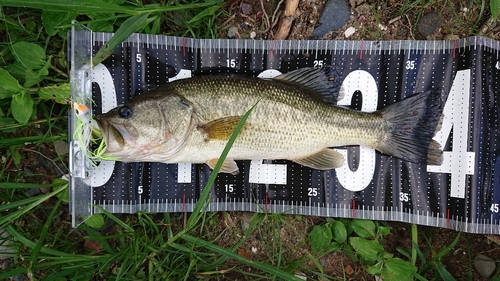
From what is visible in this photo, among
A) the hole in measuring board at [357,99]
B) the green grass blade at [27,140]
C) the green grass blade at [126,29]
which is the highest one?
the green grass blade at [126,29]

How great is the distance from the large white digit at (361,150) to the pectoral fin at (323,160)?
16 cm

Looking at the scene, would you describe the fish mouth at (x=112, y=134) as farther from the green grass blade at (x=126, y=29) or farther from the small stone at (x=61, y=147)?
the small stone at (x=61, y=147)

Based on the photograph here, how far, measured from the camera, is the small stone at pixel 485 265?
3566 millimetres

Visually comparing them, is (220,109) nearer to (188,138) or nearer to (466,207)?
(188,138)

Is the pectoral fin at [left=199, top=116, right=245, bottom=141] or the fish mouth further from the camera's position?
the pectoral fin at [left=199, top=116, right=245, bottom=141]

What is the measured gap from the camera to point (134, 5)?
352 centimetres

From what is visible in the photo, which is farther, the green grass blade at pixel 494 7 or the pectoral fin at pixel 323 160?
the pectoral fin at pixel 323 160

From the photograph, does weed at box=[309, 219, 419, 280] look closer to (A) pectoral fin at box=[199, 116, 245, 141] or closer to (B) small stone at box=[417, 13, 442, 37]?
(A) pectoral fin at box=[199, 116, 245, 141]

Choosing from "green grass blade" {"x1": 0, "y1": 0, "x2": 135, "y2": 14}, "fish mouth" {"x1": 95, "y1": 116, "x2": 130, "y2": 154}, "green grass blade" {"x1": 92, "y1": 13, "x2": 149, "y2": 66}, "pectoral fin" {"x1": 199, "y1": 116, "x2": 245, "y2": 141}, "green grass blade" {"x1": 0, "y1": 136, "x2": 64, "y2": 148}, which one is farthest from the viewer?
"green grass blade" {"x1": 0, "y1": 136, "x2": 64, "y2": 148}

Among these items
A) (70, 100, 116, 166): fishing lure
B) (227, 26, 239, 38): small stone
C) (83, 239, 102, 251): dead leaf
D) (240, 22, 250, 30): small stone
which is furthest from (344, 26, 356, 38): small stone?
(83, 239, 102, 251): dead leaf

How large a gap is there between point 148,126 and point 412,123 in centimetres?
231

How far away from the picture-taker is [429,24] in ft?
11.9

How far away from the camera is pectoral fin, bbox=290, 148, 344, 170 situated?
345 centimetres

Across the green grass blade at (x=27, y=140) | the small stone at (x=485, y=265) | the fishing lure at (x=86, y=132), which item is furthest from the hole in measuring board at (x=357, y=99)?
the green grass blade at (x=27, y=140)
